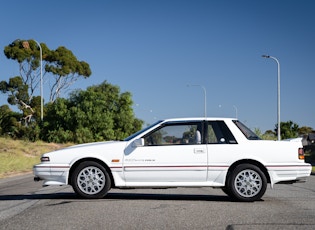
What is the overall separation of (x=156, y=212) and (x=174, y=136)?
230cm

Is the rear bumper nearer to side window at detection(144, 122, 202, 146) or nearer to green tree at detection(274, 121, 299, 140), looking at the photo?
side window at detection(144, 122, 202, 146)

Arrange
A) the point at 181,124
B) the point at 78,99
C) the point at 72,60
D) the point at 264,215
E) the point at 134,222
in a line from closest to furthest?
the point at 134,222 → the point at 264,215 → the point at 181,124 → the point at 78,99 → the point at 72,60

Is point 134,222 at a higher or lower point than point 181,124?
lower

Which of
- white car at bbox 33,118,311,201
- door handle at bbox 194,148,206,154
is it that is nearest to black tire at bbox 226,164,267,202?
white car at bbox 33,118,311,201

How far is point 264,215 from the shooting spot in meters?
7.77

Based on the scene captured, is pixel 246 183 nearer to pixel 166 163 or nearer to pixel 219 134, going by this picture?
pixel 219 134

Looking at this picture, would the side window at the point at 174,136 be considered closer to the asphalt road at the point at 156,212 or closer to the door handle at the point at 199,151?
the door handle at the point at 199,151

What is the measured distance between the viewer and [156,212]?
8008mm

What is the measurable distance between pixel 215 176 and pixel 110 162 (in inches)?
78.5

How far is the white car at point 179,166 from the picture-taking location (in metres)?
9.64

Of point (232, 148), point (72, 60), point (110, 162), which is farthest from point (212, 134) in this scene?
point (72, 60)

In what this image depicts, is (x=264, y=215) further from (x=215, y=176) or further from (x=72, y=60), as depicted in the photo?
(x=72, y=60)

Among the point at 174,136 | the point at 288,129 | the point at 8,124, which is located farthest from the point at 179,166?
the point at 288,129

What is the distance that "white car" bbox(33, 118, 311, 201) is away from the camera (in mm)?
9641
